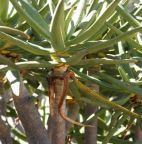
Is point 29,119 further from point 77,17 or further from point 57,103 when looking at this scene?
point 77,17

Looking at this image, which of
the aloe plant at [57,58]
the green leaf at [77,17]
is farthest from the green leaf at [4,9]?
the green leaf at [77,17]

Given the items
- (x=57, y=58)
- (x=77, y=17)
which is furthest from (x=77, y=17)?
(x=57, y=58)

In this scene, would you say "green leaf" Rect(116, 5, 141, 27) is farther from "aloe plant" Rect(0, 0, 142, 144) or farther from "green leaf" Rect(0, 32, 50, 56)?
"green leaf" Rect(0, 32, 50, 56)

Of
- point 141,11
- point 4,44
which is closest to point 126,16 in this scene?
Answer: point 141,11

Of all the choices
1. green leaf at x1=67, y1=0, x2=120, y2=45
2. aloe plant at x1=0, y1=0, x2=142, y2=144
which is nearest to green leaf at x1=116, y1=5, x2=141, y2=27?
aloe plant at x1=0, y1=0, x2=142, y2=144

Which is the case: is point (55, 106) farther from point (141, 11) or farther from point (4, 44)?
point (141, 11)

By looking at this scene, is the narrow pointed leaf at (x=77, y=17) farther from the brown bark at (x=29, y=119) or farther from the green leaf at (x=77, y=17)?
the brown bark at (x=29, y=119)
